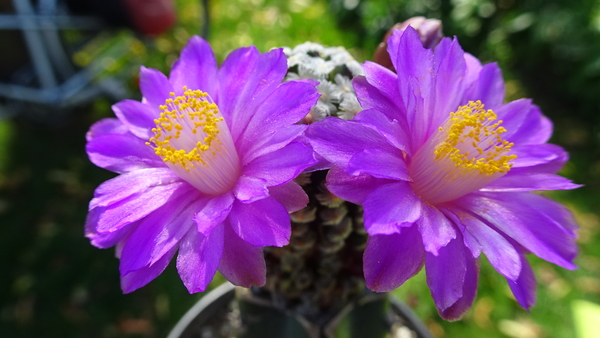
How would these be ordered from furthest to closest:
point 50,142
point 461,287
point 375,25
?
1. point 375,25
2. point 50,142
3. point 461,287

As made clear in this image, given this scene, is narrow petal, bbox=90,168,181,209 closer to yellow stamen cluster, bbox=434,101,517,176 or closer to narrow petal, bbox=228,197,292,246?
narrow petal, bbox=228,197,292,246

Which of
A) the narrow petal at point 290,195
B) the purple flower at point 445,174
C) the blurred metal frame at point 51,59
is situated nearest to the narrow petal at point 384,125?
the purple flower at point 445,174

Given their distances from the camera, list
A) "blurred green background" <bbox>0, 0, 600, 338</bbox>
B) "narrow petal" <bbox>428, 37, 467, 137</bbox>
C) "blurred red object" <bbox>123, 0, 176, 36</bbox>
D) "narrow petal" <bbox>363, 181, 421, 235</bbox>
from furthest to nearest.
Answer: "blurred red object" <bbox>123, 0, 176, 36</bbox>, "blurred green background" <bbox>0, 0, 600, 338</bbox>, "narrow petal" <bbox>428, 37, 467, 137</bbox>, "narrow petal" <bbox>363, 181, 421, 235</bbox>

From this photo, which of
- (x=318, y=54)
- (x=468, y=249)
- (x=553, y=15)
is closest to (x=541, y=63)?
(x=553, y=15)

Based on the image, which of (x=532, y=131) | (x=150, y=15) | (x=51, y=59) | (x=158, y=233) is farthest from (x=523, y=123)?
(x=51, y=59)

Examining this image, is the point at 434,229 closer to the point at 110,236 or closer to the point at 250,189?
the point at 250,189

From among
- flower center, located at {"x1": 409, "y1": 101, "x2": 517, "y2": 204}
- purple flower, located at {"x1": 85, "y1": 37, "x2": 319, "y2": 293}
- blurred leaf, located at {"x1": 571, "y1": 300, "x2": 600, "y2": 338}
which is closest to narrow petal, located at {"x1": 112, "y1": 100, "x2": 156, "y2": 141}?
purple flower, located at {"x1": 85, "y1": 37, "x2": 319, "y2": 293}

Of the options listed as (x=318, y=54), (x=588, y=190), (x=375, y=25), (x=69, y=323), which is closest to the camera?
(x=318, y=54)

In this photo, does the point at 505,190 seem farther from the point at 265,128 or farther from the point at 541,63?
the point at 541,63
